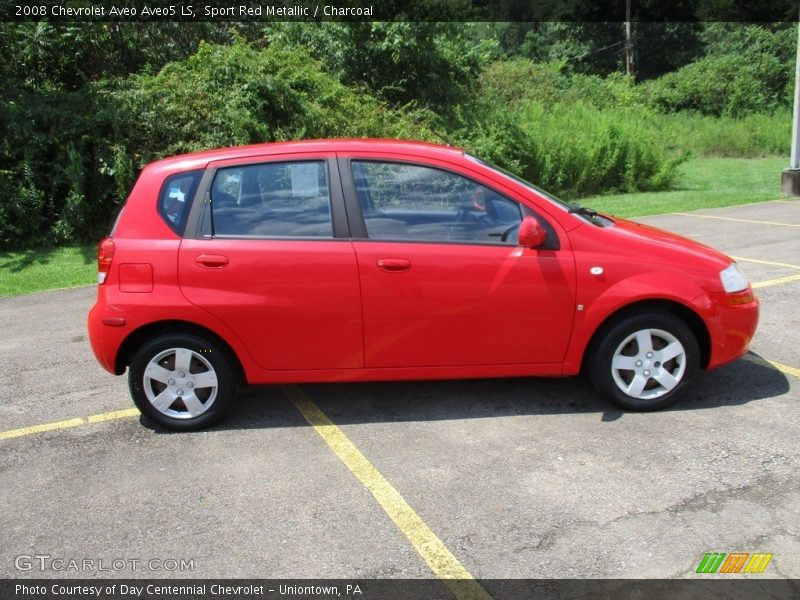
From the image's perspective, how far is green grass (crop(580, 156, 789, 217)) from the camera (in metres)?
15.1

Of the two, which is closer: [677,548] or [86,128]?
[677,548]

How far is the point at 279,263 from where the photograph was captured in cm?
427

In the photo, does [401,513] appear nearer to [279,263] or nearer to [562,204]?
[279,263]

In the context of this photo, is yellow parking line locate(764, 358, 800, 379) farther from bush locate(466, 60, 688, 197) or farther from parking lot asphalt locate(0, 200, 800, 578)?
bush locate(466, 60, 688, 197)

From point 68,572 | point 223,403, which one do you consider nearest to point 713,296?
point 223,403

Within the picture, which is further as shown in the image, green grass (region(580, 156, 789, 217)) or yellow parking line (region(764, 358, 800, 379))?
green grass (region(580, 156, 789, 217))

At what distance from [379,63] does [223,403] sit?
14.9 metres

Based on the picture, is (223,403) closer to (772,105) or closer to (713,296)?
Result: (713,296)

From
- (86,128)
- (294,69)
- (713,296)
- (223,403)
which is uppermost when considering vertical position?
(294,69)

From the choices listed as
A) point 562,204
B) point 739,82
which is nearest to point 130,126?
point 562,204

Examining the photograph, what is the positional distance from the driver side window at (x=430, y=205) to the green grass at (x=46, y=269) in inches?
256

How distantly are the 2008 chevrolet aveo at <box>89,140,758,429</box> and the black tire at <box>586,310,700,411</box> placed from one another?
0.03 ft

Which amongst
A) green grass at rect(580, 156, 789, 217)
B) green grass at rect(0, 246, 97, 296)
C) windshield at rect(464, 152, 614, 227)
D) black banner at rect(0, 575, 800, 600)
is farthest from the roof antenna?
black banner at rect(0, 575, 800, 600)

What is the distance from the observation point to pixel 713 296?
4.38 meters
